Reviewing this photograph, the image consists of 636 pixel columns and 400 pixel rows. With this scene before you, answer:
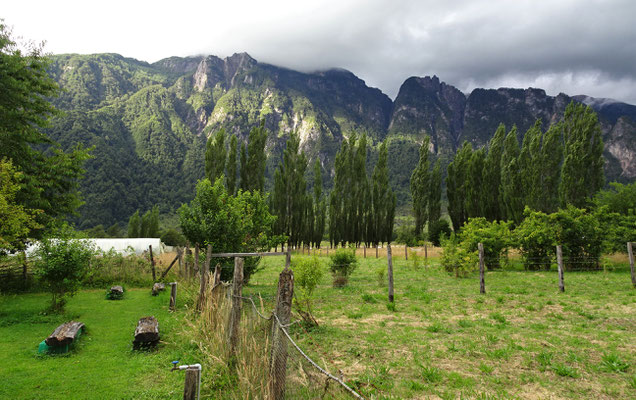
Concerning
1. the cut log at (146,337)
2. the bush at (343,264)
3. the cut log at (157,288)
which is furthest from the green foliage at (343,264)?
the cut log at (146,337)

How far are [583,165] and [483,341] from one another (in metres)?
30.0

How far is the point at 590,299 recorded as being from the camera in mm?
10531

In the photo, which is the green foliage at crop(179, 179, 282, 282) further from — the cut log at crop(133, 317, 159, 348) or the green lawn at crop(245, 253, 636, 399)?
the cut log at crop(133, 317, 159, 348)

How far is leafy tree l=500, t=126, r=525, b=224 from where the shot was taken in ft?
105

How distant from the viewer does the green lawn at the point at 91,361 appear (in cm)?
521

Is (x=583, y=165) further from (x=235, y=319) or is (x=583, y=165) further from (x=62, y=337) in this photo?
(x=62, y=337)

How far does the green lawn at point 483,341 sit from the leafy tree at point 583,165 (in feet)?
63.3

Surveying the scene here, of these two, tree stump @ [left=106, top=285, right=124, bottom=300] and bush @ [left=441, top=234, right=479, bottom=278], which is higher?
bush @ [left=441, top=234, right=479, bottom=278]

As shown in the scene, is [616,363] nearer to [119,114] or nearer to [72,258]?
[72,258]

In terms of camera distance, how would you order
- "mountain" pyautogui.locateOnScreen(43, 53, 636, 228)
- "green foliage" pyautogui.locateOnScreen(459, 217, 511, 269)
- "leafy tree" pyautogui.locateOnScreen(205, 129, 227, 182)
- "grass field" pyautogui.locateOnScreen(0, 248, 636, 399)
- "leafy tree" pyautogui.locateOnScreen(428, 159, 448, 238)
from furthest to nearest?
"mountain" pyautogui.locateOnScreen(43, 53, 636, 228), "leafy tree" pyautogui.locateOnScreen(428, 159, 448, 238), "leafy tree" pyautogui.locateOnScreen(205, 129, 227, 182), "green foliage" pyautogui.locateOnScreen(459, 217, 511, 269), "grass field" pyautogui.locateOnScreen(0, 248, 636, 399)

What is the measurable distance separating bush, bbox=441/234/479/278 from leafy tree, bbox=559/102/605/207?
56.8 ft

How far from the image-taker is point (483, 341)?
680cm

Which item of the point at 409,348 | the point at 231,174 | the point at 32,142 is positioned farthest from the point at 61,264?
the point at 231,174

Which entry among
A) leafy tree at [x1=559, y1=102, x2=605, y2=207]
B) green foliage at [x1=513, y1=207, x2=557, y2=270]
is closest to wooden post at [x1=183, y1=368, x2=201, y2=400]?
green foliage at [x1=513, y1=207, x2=557, y2=270]
